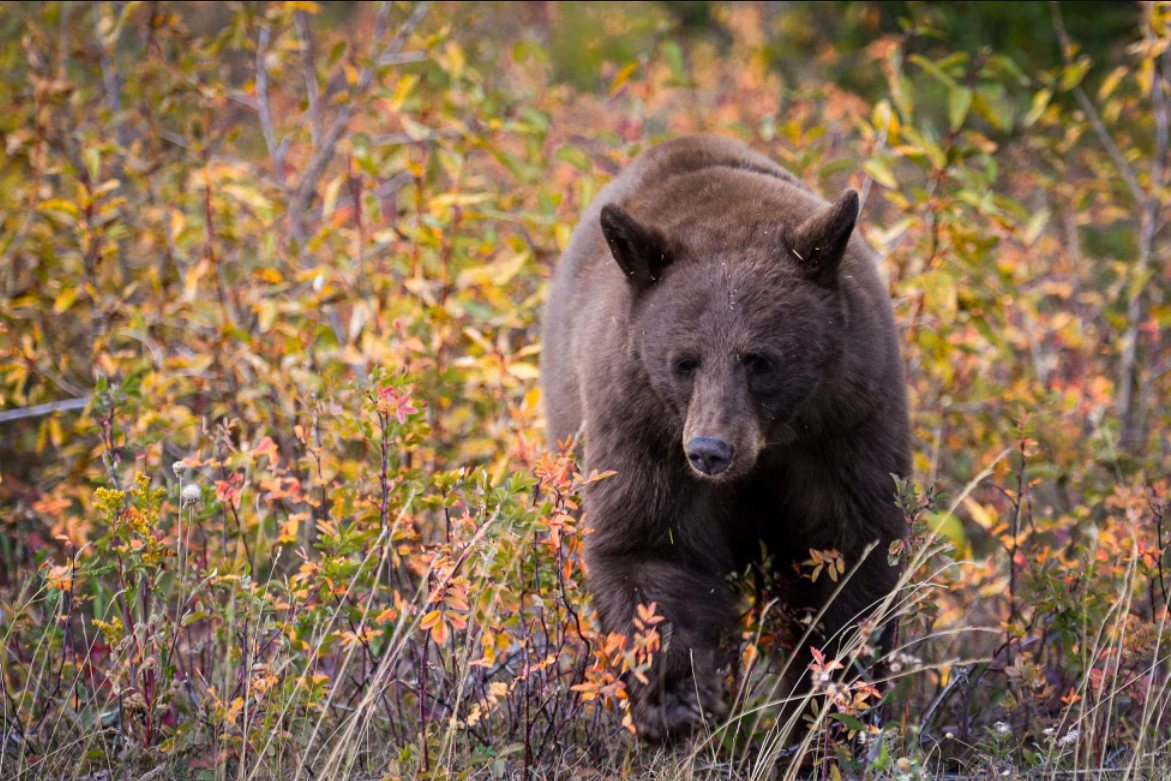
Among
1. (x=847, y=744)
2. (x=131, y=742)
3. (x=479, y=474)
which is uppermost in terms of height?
(x=479, y=474)

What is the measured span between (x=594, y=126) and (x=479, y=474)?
7860 mm

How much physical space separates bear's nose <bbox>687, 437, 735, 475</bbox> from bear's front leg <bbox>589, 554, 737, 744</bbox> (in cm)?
45

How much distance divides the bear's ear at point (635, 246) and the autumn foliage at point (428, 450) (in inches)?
24.4

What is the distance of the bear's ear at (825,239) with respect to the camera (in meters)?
3.29

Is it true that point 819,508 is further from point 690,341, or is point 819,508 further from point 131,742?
point 131,742

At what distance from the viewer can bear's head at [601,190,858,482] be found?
10.8ft

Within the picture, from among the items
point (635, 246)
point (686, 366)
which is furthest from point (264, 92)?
point (686, 366)

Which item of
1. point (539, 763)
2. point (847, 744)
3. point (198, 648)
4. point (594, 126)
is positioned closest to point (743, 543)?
point (847, 744)

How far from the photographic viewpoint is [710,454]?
121 inches

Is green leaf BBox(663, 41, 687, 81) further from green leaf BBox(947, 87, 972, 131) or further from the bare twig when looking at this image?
the bare twig

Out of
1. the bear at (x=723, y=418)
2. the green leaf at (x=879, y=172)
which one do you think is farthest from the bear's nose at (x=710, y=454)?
the green leaf at (x=879, y=172)

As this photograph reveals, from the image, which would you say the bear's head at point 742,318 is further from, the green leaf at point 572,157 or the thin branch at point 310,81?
the thin branch at point 310,81

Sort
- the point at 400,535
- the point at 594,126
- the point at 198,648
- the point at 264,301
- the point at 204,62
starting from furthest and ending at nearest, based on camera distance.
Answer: the point at 594,126 → the point at 204,62 → the point at 264,301 → the point at 198,648 → the point at 400,535

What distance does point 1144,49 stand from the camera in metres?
5.71
